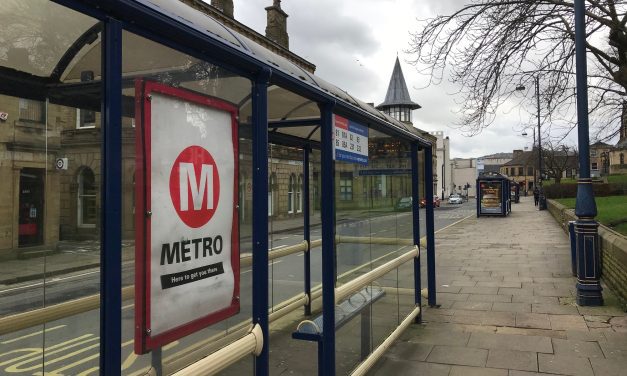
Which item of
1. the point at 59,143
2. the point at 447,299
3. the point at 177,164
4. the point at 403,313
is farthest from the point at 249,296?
the point at 447,299

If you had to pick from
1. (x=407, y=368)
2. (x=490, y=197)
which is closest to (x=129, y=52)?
(x=407, y=368)

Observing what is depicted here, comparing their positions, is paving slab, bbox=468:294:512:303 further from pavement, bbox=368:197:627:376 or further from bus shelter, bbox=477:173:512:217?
bus shelter, bbox=477:173:512:217

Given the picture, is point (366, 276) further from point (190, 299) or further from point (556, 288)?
point (556, 288)

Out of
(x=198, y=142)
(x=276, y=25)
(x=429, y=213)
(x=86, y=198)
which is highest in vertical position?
(x=276, y=25)

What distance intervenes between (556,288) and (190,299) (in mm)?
8128

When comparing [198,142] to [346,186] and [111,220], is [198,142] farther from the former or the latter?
[346,186]

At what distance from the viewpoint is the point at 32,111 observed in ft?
7.26

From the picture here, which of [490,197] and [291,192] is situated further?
[490,197]

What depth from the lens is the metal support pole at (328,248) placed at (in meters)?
3.68

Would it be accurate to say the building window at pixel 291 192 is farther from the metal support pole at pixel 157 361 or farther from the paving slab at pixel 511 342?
the metal support pole at pixel 157 361

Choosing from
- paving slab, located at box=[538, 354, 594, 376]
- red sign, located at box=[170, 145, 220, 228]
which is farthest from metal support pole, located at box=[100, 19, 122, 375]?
paving slab, located at box=[538, 354, 594, 376]

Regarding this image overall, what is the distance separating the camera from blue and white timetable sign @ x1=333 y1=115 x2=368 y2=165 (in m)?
3.93

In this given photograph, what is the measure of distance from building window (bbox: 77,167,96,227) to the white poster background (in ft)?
0.77

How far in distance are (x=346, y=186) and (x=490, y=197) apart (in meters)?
29.7
